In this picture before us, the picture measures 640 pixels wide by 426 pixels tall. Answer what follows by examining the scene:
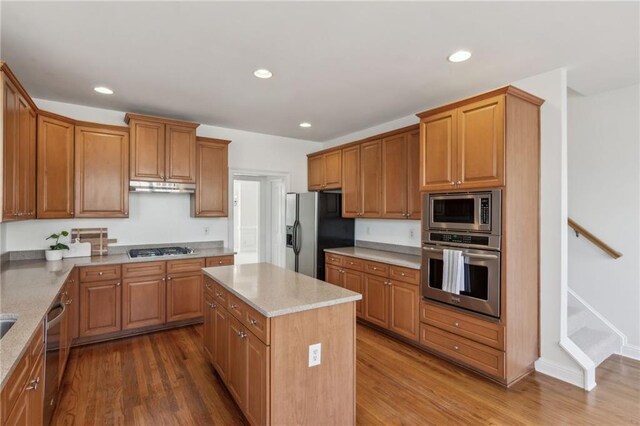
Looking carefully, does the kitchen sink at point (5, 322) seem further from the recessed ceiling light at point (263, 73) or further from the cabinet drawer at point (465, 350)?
the cabinet drawer at point (465, 350)

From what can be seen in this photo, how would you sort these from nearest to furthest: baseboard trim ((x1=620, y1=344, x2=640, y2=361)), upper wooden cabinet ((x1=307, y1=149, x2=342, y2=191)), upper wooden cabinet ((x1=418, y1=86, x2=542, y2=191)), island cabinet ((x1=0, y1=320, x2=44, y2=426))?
island cabinet ((x1=0, y1=320, x2=44, y2=426)), upper wooden cabinet ((x1=418, y1=86, x2=542, y2=191)), baseboard trim ((x1=620, y1=344, x2=640, y2=361)), upper wooden cabinet ((x1=307, y1=149, x2=342, y2=191))

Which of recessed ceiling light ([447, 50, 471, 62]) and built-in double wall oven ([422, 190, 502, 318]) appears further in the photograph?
built-in double wall oven ([422, 190, 502, 318])

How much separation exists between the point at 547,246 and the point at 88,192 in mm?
4664

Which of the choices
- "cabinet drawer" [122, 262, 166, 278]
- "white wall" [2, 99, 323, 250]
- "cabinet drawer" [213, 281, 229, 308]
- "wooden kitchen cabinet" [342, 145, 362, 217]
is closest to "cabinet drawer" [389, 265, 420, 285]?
"wooden kitchen cabinet" [342, 145, 362, 217]

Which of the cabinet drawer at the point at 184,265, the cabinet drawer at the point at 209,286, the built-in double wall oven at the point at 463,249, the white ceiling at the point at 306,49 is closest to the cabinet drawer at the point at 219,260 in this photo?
the cabinet drawer at the point at 184,265

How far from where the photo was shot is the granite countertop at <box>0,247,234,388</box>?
4.45 ft

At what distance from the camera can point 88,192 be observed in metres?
3.63

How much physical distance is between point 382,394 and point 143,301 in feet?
9.04

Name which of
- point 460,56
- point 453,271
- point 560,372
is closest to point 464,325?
point 453,271

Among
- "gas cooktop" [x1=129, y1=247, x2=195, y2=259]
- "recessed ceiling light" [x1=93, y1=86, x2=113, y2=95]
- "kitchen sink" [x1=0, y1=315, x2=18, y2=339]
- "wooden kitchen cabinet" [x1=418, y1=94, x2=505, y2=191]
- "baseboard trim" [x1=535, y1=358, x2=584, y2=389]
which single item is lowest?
"baseboard trim" [x1=535, y1=358, x2=584, y2=389]

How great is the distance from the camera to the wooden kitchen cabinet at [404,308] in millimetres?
3402

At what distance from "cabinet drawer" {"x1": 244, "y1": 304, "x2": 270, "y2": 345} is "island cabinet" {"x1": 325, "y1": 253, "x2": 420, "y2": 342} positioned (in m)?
1.97

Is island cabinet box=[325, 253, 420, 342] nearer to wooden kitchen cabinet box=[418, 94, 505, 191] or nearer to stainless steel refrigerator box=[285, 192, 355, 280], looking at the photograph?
stainless steel refrigerator box=[285, 192, 355, 280]

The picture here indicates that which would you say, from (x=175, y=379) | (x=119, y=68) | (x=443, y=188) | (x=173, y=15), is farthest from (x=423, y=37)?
(x=175, y=379)
